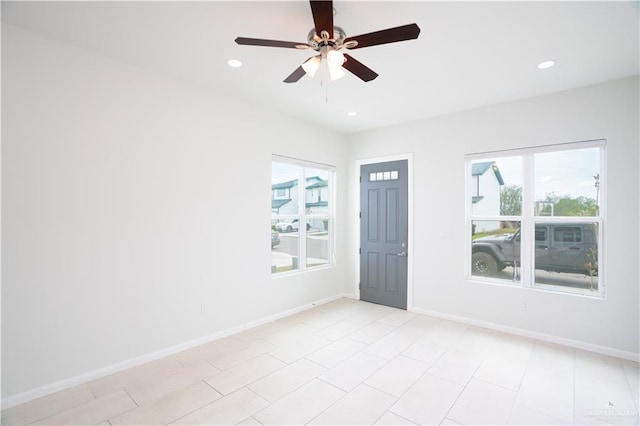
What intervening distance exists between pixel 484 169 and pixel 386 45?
2427 millimetres

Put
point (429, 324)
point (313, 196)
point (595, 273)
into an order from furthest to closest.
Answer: point (313, 196)
point (429, 324)
point (595, 273)

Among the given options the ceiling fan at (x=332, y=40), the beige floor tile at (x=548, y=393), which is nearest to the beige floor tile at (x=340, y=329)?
the beige floor tile at (x=548, y=393)

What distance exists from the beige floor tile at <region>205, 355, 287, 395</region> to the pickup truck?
9.54 feet

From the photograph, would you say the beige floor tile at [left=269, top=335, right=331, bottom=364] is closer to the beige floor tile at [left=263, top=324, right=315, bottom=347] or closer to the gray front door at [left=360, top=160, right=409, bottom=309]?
the beige floor tile at [left=263, top=324, right=315, bottom=347]

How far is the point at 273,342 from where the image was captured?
3.45 metres

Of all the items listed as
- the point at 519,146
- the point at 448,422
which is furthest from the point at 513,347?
the point at 519,146

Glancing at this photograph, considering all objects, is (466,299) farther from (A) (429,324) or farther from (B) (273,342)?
(B) (273,342)

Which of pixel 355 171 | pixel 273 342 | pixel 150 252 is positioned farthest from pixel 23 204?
pixel 355 171

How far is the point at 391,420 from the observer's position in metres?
Answer: 2.16

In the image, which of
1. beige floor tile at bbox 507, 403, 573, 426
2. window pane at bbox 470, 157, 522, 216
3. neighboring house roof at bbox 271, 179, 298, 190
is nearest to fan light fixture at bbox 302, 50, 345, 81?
neighboring house roof at bbox 271, 179, 298, 190

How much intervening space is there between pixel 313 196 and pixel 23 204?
3422 millimetres

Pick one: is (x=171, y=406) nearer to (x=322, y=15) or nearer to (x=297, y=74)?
(x=297, y=74)

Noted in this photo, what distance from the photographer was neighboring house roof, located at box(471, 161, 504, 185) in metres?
3.97

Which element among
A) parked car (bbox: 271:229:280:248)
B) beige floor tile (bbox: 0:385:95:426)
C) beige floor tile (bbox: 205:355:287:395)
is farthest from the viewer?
parked car (bbox: 271:229:280:248)
